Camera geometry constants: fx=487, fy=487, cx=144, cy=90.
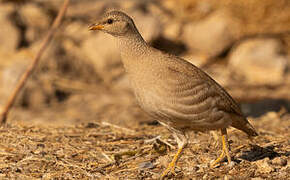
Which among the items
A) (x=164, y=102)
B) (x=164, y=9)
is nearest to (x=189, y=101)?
(x=164, y=102)

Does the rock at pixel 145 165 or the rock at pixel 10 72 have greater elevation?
the rock at pixel 10 72

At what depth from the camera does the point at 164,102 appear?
14.6 feet

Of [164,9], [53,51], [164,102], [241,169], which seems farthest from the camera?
[164,9]

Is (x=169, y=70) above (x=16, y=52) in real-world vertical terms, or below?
below

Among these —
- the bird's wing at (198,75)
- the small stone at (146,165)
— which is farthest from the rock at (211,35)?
the small stone at (146,165)

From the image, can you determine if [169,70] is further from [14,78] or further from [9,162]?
[14,78]

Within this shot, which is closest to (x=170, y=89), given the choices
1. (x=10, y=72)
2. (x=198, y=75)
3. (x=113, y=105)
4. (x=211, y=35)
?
(x=198, y=75)

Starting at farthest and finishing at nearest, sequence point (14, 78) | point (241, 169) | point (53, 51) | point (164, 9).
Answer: point (164, 9) → point (53, 51) → point (14, 78) → point (241, 169)

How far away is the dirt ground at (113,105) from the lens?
16.2 feet

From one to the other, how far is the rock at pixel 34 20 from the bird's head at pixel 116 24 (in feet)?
24.9

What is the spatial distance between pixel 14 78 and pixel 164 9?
5.00 meters

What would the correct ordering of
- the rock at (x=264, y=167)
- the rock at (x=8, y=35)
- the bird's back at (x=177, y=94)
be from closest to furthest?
the bird's back at (x=177, y=94), the rock at (x=264, y=167), the rock at (x=8, y=35)

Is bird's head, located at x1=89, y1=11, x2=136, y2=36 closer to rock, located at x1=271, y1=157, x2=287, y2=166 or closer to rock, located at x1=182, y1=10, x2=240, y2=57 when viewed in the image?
rock, located at x1=271, y1=157, x2=287, y2=166

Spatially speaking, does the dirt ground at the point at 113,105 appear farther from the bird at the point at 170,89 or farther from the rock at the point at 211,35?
the bird at the point at 170,89
